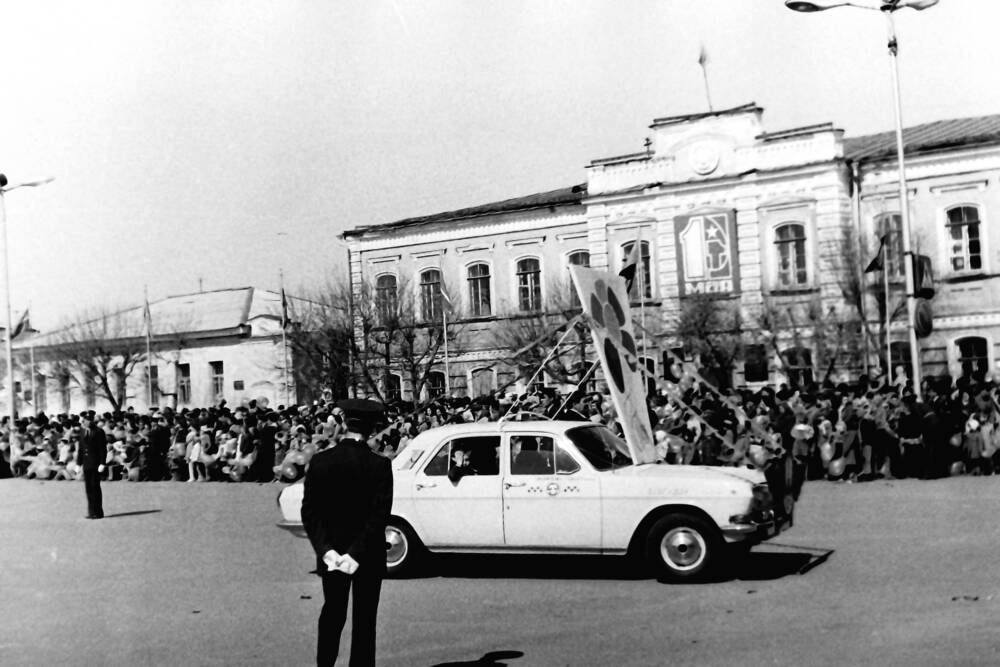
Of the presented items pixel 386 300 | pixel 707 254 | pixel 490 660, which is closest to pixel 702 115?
pixel 707 254

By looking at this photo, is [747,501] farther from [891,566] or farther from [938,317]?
[938,317]

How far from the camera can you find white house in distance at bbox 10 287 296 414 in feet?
179

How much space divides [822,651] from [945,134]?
31.1 m

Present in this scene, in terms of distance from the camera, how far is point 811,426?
2166 cm

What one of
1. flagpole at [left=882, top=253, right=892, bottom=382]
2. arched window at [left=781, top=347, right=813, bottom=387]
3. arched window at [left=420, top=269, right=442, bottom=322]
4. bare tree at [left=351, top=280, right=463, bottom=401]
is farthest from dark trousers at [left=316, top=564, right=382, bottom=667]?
arched window at [left=420, top=269, right=442, bottom=322]

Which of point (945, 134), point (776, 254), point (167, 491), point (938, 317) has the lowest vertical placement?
point (167, 491)

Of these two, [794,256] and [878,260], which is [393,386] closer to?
[794,256]

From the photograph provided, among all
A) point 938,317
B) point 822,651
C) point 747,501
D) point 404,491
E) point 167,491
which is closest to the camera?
point 822,651

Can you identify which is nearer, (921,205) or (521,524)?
(521,524)

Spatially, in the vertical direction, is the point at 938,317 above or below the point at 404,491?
above

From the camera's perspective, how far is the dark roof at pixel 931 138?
34.2 m

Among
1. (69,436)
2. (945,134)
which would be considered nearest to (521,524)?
(69,436)

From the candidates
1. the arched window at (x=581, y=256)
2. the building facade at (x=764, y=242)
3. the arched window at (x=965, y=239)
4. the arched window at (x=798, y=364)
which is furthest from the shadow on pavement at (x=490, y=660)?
the arched window at (x=581, y=256)

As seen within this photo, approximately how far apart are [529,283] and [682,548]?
3150cm
